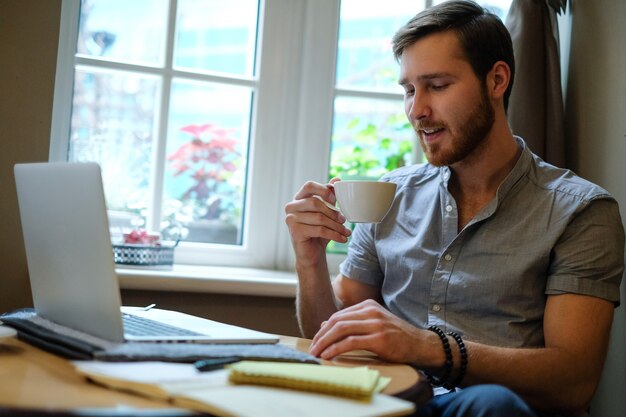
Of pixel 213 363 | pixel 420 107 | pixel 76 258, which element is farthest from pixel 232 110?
pixel 213 363

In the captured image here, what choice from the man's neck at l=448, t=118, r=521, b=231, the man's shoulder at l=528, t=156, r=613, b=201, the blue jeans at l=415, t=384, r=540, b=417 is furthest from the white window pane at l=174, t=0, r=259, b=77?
the blue jeans at l=415, t=384, r=540, b=417

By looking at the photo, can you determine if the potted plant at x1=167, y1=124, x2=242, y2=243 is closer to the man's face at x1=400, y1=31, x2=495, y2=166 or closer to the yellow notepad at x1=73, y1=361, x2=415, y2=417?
the man's face at x1=400, y1=31, x2=495, y2=166

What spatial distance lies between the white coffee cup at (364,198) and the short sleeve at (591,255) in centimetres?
37

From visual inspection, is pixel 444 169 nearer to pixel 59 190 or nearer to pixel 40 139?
pixel 59 190

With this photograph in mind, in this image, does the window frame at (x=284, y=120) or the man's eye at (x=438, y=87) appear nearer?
the man's eye at (x=438, y=87)

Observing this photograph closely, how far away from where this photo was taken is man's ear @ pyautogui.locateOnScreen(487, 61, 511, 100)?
1661 millimetres

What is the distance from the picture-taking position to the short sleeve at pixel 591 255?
135 centimetres

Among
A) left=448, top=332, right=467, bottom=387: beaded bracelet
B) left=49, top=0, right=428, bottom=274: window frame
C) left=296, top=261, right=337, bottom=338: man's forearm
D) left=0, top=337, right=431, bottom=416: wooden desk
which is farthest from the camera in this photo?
left=49, top=0, right=428, bottom=274: window frame

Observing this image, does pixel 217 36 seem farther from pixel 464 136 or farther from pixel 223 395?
pixel 223 395

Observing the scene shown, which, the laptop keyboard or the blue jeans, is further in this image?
the laptop keyboard

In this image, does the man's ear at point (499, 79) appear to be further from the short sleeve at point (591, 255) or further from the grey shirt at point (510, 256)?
the short sleeve at point (591, 255)

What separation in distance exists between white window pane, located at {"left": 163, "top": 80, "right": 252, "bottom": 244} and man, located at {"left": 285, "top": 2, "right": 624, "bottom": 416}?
664mm

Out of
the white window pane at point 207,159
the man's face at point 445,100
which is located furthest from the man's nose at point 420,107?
the white window pane at point 207,159

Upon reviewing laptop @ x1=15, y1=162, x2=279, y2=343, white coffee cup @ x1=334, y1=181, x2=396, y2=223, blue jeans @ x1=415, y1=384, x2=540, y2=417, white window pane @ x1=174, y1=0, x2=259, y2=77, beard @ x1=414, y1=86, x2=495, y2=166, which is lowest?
blue jeans @ x1=415, y1=384, x2=540, y2=417
